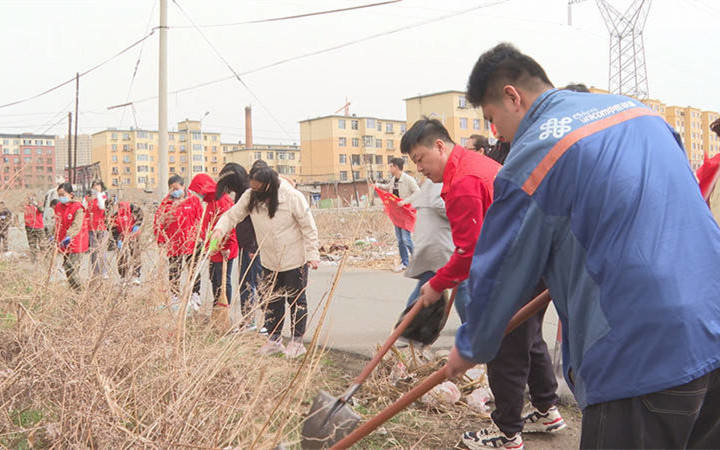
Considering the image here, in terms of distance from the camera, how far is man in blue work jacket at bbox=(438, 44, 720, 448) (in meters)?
1.47

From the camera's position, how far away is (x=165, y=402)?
8.79ft

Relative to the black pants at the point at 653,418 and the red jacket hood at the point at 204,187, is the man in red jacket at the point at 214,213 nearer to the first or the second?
the red jacket hood at the point at 204,187

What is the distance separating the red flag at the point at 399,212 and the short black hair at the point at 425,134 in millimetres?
5938

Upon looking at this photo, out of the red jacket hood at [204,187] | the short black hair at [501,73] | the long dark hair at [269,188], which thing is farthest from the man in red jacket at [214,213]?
the short black hair at [501,73]

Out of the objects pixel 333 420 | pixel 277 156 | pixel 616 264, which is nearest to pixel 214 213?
pixel 333 420

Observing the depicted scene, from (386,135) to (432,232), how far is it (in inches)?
3512

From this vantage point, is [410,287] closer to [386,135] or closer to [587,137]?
[587,137]

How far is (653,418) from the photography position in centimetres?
149

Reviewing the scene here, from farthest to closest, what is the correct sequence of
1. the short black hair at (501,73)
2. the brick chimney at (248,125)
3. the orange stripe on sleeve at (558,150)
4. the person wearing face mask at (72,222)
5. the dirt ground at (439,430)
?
the brick chimney at (248,125)
the person wearing face mask at (72,222)
the dirt ground at (439,430)
the short black hair at (501,73)
the orange stripe on sleeve at (558,150)

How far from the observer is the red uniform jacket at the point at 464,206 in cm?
317

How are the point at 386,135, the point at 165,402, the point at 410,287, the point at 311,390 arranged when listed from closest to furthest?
1. the point at 165,402
2. the point at 311,390
3. the point at 410,287
4. the point at 386,135

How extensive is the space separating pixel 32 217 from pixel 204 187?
4.50 metres

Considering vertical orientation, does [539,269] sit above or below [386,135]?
below

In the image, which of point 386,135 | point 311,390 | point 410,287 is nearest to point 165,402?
point 311,390
